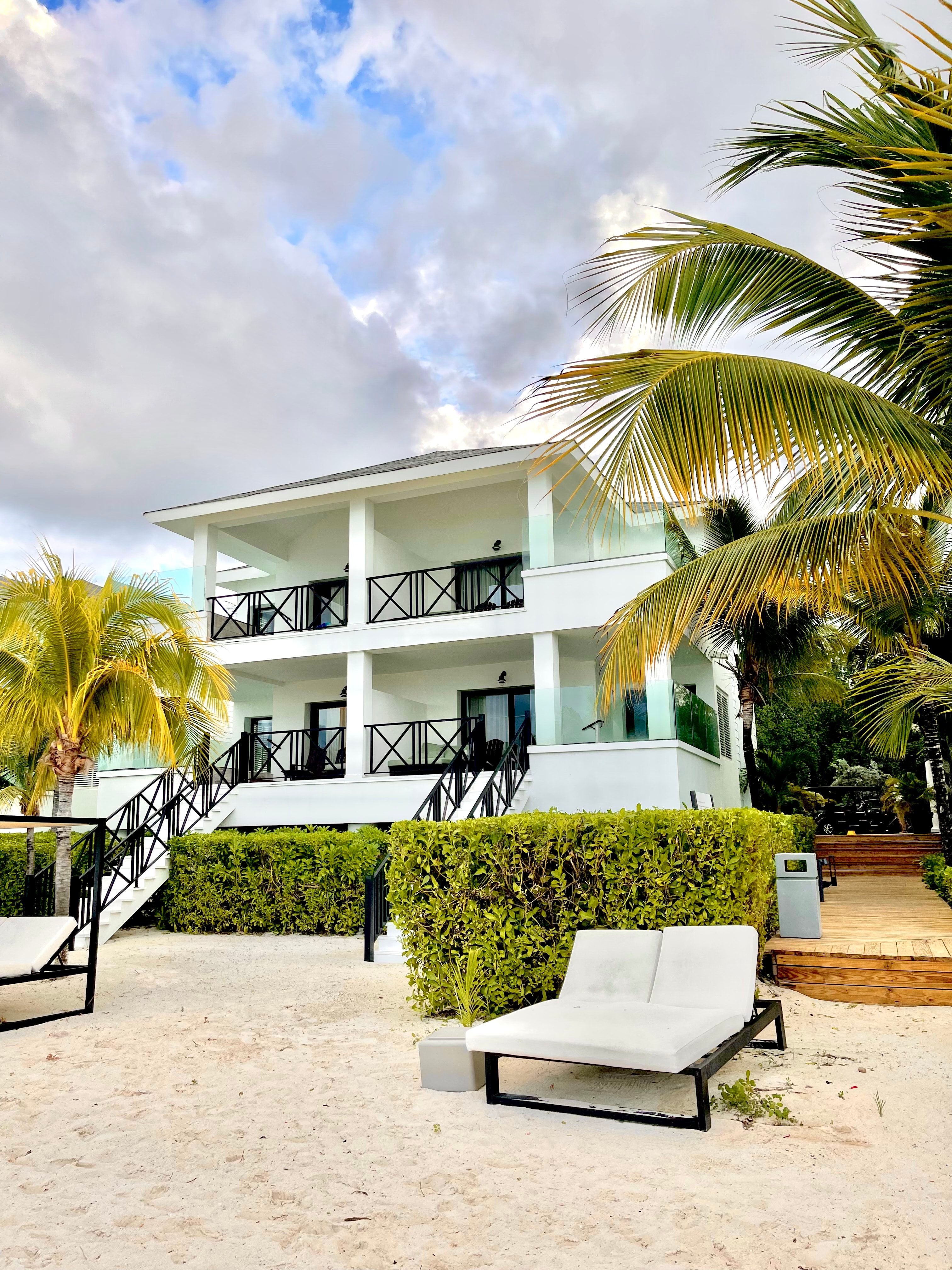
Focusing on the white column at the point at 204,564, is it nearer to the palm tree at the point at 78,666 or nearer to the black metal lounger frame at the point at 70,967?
the palm tree at the point at 78,666

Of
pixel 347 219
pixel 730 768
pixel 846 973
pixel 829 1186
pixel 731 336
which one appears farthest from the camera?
pixel 730 768

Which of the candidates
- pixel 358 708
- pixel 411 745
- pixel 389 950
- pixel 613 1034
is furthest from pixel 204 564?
pixel 613 1034

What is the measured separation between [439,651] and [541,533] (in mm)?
3213

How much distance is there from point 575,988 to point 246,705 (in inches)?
652

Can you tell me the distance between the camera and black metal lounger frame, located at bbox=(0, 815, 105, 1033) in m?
7.30

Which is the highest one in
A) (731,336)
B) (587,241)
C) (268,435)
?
(587,241)

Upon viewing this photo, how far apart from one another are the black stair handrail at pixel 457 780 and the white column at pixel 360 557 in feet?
10.5

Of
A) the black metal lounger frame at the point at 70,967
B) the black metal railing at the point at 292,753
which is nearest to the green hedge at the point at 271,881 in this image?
the black metal railing at the point at 292,753

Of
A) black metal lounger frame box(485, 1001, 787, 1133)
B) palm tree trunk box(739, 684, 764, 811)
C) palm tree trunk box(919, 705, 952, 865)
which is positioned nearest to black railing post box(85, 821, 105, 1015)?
black metal lounger frame box(485, 1001, 787, 1133)

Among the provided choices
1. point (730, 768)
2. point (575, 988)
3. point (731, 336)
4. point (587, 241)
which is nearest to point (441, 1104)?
point (575, 988)

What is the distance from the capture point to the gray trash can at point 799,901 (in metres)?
9.07

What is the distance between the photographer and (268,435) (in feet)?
73.7

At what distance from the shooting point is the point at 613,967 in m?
5.84

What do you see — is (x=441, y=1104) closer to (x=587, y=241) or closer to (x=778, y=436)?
(x=778, y=436)
